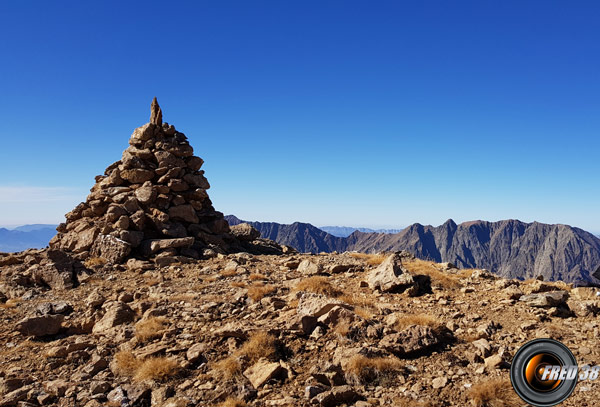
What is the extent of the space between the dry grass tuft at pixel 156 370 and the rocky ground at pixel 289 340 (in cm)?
3

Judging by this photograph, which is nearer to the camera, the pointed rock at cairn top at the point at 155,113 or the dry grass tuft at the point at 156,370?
the dry grass tuft at the point at 156,370

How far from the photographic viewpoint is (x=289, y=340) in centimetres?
1029

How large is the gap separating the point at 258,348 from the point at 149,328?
409cm

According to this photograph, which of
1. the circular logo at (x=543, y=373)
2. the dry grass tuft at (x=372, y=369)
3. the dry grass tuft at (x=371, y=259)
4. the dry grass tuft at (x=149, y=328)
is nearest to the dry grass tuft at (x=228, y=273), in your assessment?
the dry grass tuft at (x=149, y=328)

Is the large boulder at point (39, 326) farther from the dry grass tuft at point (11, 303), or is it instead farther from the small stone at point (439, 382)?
the small stone at point (439, 382)

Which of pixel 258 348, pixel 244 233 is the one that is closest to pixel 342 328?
pixel 258 348

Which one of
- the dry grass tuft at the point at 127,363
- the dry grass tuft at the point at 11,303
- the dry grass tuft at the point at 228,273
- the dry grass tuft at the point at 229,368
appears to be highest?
the dry grass tuft at the point at 228,273

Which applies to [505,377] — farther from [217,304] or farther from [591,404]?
[217,304]

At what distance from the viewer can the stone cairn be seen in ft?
69.8

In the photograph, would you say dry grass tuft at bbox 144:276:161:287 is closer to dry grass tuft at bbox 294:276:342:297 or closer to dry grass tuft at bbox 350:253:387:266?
dry grass tuft at bbox 294:276:342:297

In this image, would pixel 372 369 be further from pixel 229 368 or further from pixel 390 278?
pixel 390 278

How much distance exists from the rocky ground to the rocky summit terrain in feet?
0.14

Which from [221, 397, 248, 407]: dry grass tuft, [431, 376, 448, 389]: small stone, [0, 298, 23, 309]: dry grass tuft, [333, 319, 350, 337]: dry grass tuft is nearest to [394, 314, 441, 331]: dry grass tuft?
[333, 319, 350, 337]: dry grass tuft

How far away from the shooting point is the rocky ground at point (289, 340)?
819 centimetres
